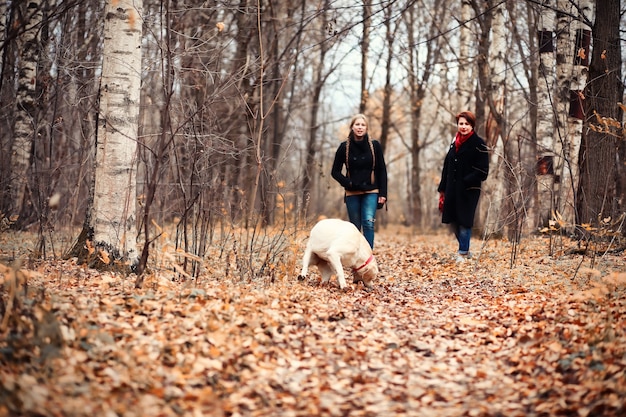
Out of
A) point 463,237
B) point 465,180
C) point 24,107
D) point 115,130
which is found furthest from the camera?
point 24,107

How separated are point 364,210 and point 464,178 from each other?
5.40 ft

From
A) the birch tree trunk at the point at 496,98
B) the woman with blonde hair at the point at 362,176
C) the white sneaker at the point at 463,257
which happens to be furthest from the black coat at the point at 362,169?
the birch tree trunk at the point at 496,98

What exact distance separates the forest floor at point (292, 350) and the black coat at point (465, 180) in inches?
103

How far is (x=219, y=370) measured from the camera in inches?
156

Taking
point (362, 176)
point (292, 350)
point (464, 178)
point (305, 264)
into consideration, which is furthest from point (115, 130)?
point (464, 178)

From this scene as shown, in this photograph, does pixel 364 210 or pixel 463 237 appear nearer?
pixel 364 210

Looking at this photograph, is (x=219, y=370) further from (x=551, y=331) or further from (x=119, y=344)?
(x=551, y=331)

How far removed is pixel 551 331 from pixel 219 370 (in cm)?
264

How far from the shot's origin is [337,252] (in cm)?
633

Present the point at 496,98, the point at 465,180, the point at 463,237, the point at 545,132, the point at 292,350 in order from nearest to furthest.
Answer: the point at 292,350 → the point at 465,180 → the point at 463,237 → the point at 545,132 → the point at 496,98

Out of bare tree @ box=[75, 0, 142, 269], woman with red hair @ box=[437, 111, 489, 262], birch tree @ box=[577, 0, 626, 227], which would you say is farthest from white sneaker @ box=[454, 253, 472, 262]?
bare tree @ box=[75, 0, 142, 269]

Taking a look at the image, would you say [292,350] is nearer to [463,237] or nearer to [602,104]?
[463,237]

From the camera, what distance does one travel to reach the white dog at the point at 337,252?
634 cm

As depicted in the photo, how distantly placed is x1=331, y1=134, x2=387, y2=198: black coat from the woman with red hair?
1244mm
